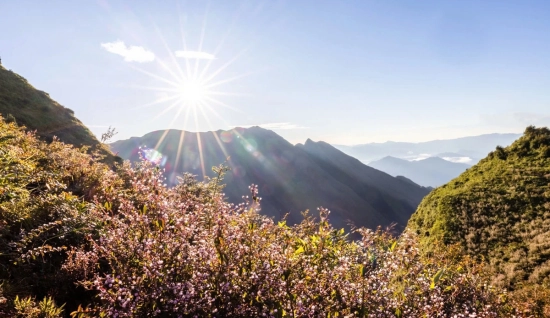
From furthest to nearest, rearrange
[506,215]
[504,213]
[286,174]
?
[286,174] < [504,213] < [506,215]

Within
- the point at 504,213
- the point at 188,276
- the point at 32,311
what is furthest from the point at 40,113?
the point at 504,213

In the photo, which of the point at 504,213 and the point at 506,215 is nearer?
the point at 506,215

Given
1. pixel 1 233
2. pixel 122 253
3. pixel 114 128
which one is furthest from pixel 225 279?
pixel 114 128

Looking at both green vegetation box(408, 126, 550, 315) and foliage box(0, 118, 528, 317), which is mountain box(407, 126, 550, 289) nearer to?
green vegetation box(408, 126, 550, 315)

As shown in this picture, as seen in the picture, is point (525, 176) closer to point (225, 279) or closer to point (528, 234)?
point (528, 234)

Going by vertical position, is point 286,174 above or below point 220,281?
below

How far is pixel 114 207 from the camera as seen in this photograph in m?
6.30

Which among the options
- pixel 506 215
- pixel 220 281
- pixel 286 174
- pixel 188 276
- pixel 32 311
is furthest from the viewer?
pixel 286 174

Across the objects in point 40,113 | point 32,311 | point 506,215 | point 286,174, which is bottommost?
point 286,174

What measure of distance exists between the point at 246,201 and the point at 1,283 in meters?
3.40

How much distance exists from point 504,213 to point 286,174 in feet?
461

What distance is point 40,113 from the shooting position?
77.5 feet

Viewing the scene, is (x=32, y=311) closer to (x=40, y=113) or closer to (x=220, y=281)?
(x=220, y=281)

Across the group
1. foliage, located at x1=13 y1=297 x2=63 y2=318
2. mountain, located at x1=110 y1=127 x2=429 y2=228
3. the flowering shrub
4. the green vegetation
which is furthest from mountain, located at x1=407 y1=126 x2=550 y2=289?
mountain, located at x1=110 y1=127 x2=429 y2=228
